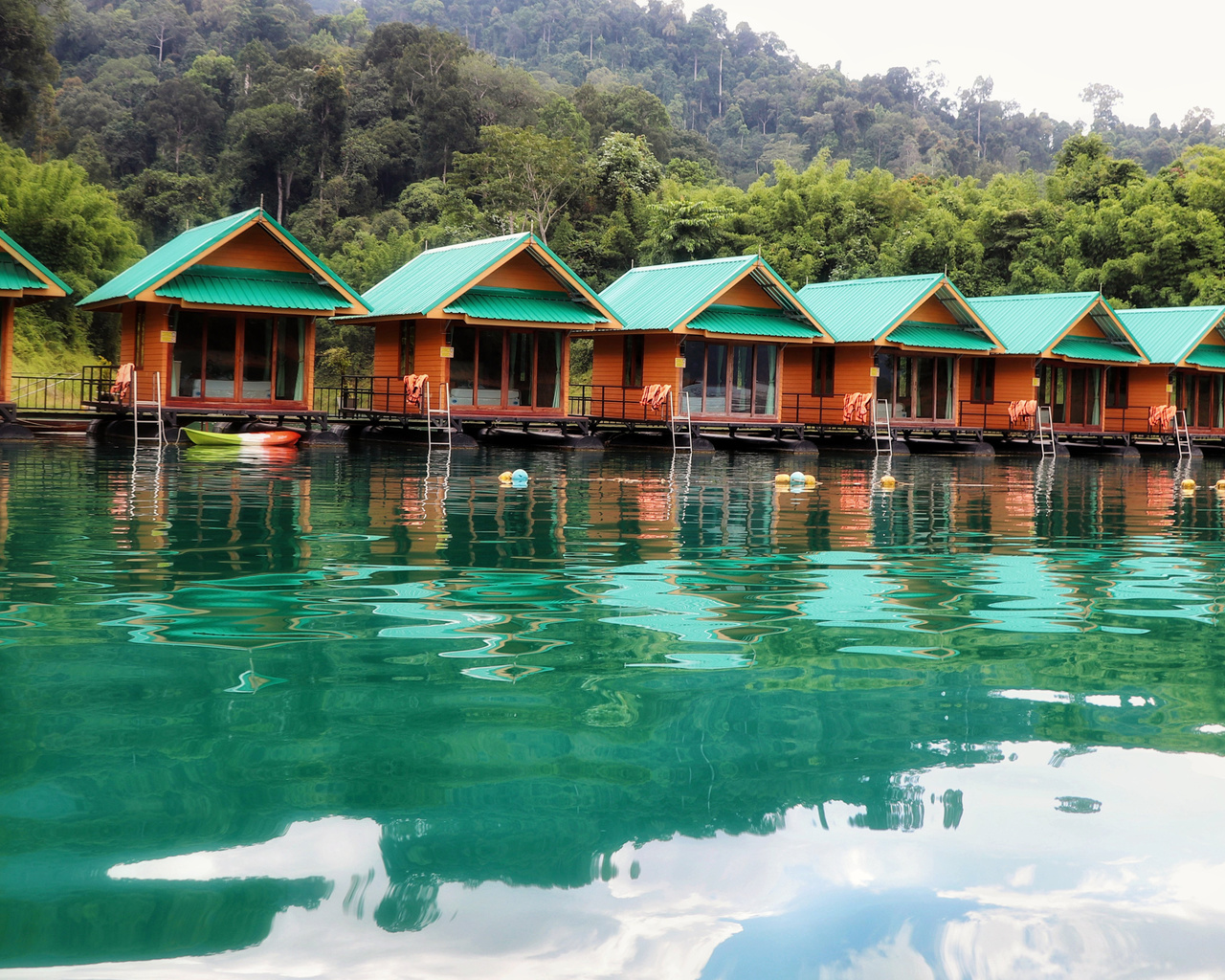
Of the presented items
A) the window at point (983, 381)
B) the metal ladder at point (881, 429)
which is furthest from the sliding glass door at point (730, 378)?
the window at point (983, 381)

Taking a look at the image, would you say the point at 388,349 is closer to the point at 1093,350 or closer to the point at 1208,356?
the point at 1093,350

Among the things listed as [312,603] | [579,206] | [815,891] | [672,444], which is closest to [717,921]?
[815,891]

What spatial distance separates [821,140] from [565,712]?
121 m

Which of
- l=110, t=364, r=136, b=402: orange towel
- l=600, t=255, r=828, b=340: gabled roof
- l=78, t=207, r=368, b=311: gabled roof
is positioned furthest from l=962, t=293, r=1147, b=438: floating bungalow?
l=110, t=364, r=136, b=402: orange towel

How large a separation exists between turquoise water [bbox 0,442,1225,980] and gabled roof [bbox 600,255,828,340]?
22.9 metres

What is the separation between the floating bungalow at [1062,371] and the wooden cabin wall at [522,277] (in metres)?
13.8

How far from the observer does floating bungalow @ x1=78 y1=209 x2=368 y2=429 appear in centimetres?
2802

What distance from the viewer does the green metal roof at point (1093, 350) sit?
3881cm

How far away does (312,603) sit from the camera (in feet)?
25.2

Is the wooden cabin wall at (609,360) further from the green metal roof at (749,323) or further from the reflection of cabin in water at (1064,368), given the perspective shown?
the reflection of cabin in water at (1064,368)

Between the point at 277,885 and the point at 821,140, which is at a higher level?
the point at 821,140

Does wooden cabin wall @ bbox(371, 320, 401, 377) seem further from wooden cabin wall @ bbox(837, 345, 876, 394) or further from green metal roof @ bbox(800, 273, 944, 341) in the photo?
wooden cabin wall @ bbox(837, 345, 876, 394)

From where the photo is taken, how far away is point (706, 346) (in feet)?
112

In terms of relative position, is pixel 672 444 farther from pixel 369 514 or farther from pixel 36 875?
pixel 36 875
